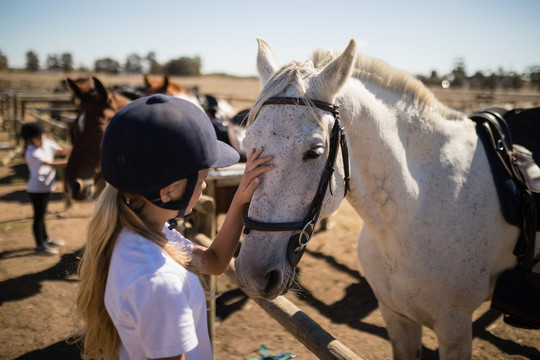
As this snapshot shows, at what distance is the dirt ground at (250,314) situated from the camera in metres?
3.21

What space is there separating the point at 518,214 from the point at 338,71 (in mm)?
1517

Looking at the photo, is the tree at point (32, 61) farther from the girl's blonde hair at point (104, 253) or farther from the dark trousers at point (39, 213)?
the girl's blonde hair at point (104, 253)

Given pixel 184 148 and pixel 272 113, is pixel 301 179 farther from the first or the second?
pixel 184 148

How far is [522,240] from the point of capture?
2055mm

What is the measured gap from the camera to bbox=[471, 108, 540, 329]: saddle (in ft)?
6.49

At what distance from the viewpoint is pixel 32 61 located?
101875 mm

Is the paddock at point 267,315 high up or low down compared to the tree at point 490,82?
down

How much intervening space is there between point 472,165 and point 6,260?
5.98 metres

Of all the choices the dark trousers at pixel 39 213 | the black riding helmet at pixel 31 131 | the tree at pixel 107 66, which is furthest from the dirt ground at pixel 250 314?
the tree at pixel 107 66

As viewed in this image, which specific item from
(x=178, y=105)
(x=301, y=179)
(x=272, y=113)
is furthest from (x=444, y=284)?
(x=178, y=105)

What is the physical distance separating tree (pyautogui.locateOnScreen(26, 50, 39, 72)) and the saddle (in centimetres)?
12419

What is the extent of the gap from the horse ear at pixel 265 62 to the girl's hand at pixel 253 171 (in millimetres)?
602

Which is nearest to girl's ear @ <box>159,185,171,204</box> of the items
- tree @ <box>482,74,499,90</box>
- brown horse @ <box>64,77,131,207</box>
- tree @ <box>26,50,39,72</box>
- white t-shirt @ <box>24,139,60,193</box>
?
brown horse @ <box>64,77,131,207</box>

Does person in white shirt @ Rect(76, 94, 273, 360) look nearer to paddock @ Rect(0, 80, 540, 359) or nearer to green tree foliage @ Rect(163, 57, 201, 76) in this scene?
paddock @ Rect(0, 80, 540, 359)
